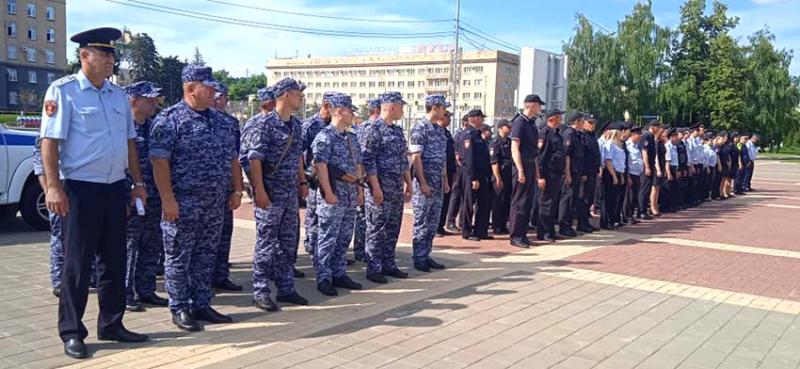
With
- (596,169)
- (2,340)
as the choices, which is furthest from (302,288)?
(596,169)

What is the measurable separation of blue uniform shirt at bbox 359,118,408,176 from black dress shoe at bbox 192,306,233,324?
212cm

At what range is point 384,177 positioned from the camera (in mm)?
6535

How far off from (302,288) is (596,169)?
19.5 ft

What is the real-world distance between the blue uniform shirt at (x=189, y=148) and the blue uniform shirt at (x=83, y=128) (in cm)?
31

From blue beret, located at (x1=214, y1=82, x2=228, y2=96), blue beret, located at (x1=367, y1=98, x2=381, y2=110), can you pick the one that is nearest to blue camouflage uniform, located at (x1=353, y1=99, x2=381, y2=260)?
blue beret, located at (x1=367, y1=98, x2=381, y2=110)

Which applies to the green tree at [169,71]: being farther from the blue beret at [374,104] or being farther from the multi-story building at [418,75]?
the blue beret at [374,104]

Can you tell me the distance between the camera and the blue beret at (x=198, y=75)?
4.61 m

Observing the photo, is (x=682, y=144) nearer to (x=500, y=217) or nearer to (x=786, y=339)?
(x=500, y=217)

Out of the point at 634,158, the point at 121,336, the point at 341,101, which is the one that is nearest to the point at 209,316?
the point at 121,336

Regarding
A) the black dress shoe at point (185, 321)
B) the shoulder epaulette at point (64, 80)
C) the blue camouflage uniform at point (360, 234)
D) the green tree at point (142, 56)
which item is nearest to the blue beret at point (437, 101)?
the blue camouflage uniform at point (360, 234)

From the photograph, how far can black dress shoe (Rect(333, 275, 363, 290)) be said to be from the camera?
6168mm

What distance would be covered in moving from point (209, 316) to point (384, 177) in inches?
92.3

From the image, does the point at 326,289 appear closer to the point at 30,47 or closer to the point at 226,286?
the point at 226,286

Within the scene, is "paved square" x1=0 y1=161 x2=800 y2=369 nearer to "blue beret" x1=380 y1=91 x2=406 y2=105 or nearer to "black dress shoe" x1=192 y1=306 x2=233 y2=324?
"black dress shoe" x1=192 y1=306 x2=233 y2=324
